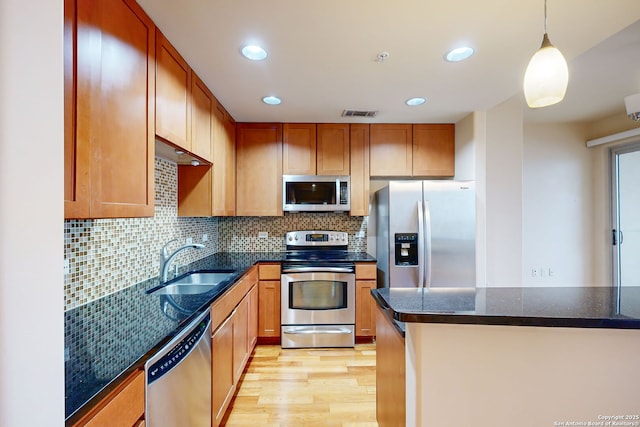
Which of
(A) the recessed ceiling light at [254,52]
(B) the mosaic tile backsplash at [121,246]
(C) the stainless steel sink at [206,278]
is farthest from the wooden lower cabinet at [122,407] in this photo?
(A) the recessed ceiling light at [254,52]

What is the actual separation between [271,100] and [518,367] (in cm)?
252

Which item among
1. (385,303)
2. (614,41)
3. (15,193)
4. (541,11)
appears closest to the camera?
(15,193)

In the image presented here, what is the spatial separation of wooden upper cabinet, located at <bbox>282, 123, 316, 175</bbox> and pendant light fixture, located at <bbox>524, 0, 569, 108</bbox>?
2328mm

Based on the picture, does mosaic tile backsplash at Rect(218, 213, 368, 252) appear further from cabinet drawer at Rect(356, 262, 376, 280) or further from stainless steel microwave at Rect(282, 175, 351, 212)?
cabinet drawer at Rect(356, 262, 376, 280)

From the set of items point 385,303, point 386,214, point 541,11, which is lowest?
point 385,303

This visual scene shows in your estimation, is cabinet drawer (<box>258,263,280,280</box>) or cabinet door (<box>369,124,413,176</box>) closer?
cabinet drawer (<box>258,263,280,280</box>)

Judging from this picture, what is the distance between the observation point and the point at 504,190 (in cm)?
293

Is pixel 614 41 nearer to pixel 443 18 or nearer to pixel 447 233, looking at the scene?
pixel 443 18

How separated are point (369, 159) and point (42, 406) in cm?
318

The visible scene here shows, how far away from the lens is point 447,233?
289 centimetres

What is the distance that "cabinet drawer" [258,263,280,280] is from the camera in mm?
3029

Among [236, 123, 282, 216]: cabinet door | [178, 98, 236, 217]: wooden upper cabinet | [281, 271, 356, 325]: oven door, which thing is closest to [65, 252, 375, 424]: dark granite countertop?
[178, 98, 236, 217]: wooden upper cabinet

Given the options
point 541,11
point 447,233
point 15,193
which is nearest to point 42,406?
point 15,193

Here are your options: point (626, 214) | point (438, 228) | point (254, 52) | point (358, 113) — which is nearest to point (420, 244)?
point (438, 228)
